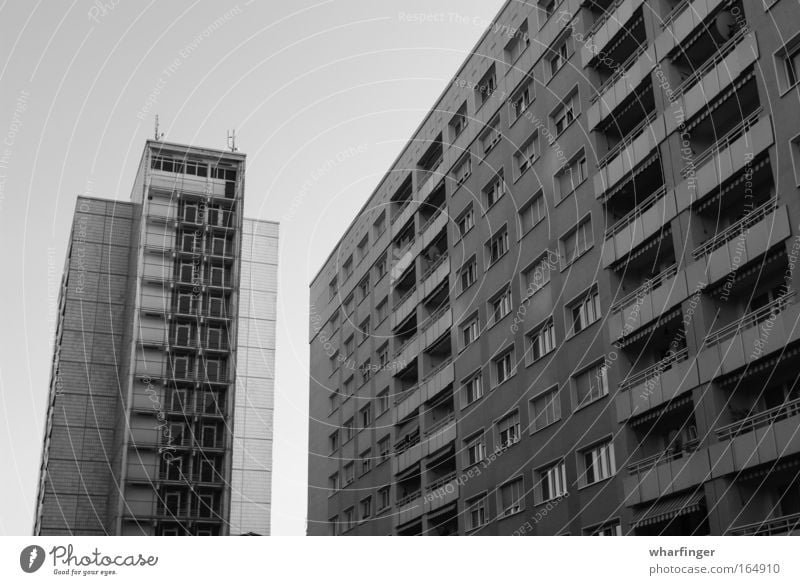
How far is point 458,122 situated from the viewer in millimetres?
53781

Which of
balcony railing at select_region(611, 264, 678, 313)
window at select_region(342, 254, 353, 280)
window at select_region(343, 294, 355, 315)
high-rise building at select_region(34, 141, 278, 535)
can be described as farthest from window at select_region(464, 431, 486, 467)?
high-rise building at select_region(34, 141, 278, 535)

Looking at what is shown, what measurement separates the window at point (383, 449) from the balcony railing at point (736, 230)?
2979cm

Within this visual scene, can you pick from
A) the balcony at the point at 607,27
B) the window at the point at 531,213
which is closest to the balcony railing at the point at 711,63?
the balcony at the point at 607,27

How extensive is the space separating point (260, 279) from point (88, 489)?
20.5m

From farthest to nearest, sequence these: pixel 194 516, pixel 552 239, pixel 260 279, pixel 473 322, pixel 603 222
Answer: pixel 260 279 → pixel 194 516 → pixel 473 322 → pixel 552 239 → pixel 603 222

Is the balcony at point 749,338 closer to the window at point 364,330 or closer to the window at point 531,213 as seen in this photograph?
the window at point 531,213

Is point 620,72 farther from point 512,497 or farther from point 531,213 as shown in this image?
point 512,497

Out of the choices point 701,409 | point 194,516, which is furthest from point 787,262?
point 194,516

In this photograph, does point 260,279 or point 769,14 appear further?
point 260,279

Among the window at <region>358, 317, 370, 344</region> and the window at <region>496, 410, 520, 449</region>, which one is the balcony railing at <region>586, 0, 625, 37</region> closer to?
the window at <region>496, 410, 520, 449</region>
